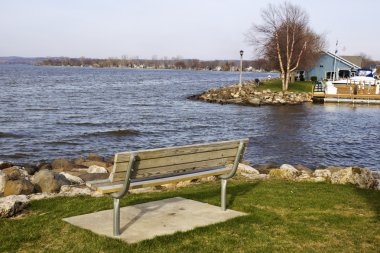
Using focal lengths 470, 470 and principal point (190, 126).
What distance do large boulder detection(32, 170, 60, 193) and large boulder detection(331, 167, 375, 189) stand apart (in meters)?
5.93

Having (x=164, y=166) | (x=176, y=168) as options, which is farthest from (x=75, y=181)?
(x=164, y=166)

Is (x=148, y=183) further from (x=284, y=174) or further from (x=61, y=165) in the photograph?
(x=61, y=165)

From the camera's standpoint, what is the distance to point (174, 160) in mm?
6109

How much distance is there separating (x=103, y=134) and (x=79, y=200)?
17.2m

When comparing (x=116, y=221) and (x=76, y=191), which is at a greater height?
(x=116, y=221)

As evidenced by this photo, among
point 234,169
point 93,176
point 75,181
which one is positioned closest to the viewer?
point 234,169

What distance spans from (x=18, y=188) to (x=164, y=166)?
457cm

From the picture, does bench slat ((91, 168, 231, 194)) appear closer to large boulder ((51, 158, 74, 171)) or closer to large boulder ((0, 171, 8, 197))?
large boulder ((0, 171, 8, 197))

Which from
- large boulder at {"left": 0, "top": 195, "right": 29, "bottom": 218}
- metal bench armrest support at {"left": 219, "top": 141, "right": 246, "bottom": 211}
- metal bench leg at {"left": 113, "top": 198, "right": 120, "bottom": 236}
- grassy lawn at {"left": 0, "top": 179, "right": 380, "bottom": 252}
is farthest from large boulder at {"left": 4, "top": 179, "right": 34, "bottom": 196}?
metal bench armrest support at {"left": 219, "top": 141, "right": 246, "bottom": 211}

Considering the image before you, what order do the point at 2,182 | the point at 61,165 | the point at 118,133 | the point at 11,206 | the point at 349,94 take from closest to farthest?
the point at 11,206 < the point at 2,182 < the point at 61,165 < the point at 118,133 < the point at 349,94

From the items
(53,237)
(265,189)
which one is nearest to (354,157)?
(265,189)

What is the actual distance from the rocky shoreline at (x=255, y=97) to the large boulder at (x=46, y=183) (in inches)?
1403

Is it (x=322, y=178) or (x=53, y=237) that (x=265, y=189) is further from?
(x=53, y=237)

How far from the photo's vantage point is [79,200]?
311 inches
